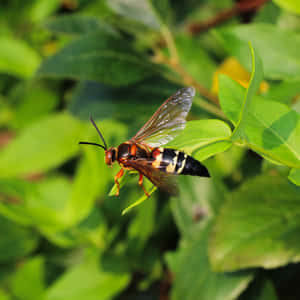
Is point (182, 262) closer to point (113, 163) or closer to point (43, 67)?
point (113, 163)

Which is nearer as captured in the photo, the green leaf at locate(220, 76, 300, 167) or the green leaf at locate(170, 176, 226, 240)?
the green leaf at locate(220, 76, 300, 167)

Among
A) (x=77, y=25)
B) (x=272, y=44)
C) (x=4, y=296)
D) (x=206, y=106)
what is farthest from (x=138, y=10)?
(x=4, y=296)

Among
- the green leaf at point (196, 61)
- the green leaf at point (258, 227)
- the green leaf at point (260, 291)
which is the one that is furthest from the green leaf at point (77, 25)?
the green leaf at point (260, 291)

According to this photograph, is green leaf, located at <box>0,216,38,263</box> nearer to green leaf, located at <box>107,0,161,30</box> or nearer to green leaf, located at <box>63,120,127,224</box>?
green leaf, located at <box>63,120,127,224</box>

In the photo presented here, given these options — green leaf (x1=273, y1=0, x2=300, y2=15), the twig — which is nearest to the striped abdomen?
green leaf (x1=273, y1=0, x2=300, y2=15)

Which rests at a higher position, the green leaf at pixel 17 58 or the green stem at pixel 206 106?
the green stem at pixel 206 106

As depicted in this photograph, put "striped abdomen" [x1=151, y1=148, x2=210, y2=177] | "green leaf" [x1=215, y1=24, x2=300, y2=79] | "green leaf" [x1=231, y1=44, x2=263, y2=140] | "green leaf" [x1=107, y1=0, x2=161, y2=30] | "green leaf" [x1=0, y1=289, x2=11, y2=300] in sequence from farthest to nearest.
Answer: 1. "green leaf" [x1=0, y1=289, x2=11, y2=300]
2. "green leaf" [x1=107, y1=0, x2=161, y2=30]
3. "green leaf" [x1=215, y1=24, x2=300, y2=79]
4. "striped abdomen" [x1=151, y1=148, x2=210, y2=177]
5. "green leaf" [x1=231, y1=44, x2=263, y2=140]

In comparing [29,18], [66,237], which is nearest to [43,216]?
[66,237]

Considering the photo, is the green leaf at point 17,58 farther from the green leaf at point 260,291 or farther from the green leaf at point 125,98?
the green leaf at point 260,291
